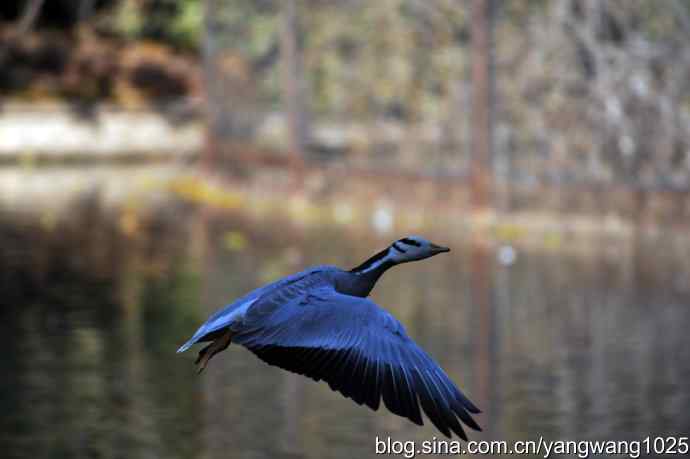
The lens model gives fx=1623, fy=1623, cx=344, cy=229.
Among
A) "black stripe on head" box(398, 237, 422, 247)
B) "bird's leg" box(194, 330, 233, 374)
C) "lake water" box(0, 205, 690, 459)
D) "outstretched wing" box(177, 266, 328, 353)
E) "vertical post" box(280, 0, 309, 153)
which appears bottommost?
"lake water" box(0, 205, 690, 459)

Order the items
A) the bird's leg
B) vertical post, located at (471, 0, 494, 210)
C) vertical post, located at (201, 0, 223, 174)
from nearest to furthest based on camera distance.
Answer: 1. the bird's leg
2. vertical post, located at (471, 0, 494, 210)
3. vertical post, located at (201, 0, 223, 174)

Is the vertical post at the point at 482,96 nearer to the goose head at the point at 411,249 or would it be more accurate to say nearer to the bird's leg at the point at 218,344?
the goose head at the point at 411,249

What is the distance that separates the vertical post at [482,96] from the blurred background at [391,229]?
0.03m

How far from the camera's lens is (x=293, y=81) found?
18.9 metres

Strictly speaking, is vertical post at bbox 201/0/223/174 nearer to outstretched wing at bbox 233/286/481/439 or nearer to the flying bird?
the flying bird

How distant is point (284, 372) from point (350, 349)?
4.91 meters

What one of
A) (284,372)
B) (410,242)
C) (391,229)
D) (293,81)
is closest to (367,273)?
(410,242)

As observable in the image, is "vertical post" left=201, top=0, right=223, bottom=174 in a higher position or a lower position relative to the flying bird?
higher

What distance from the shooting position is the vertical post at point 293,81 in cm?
1873

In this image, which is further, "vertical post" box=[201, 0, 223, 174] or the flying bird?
"vertical post" box=[201, 0, 223, 174]

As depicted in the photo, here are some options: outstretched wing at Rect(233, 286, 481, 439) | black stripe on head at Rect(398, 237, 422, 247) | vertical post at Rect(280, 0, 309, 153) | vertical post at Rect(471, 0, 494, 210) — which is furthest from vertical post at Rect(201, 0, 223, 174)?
outstretched wing at Rect(233, 286, 481, 439)

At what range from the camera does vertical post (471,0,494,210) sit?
52.3 ft

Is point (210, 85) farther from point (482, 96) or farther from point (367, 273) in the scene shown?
point (367, 273)

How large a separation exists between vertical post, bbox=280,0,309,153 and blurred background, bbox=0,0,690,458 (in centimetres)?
3
